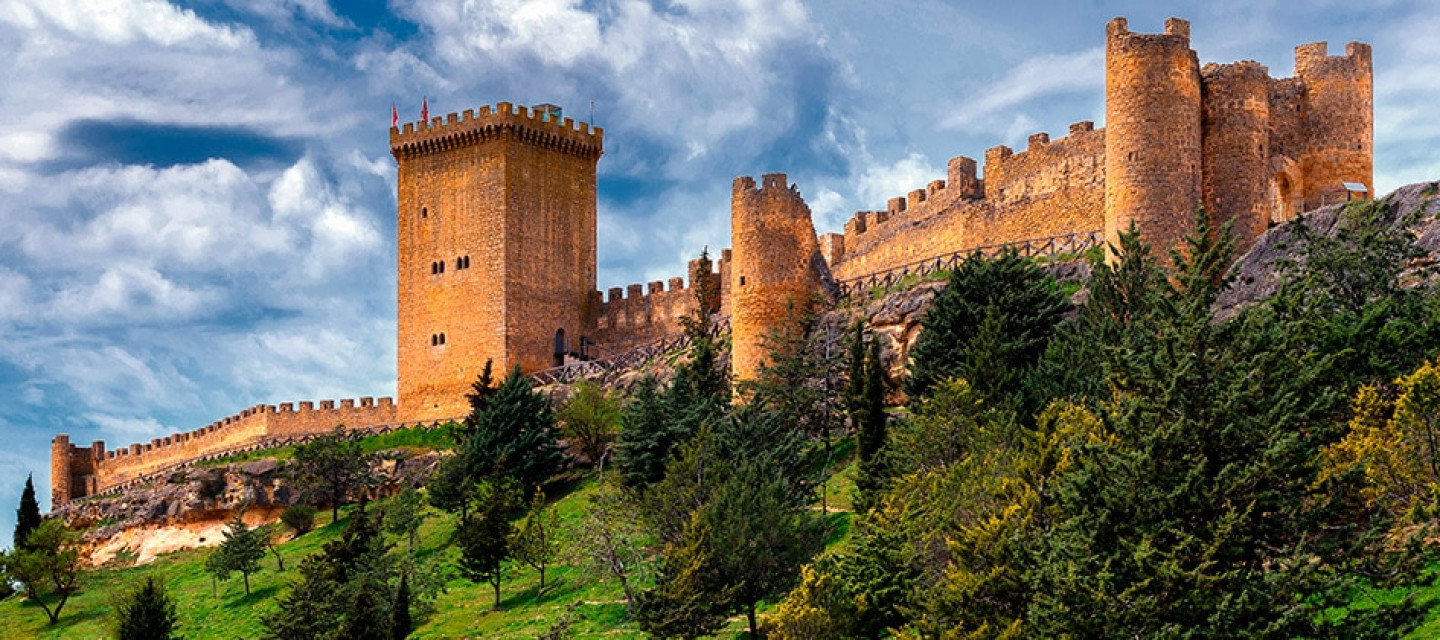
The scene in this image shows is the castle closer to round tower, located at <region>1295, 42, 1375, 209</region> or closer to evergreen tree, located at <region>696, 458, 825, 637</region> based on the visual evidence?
round tower, located at <region>1295, 42, 1375, 209</region>

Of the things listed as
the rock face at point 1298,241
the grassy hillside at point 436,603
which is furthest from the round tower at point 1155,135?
the grassy hillside at point 436,603

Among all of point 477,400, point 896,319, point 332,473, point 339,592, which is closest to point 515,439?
point 477,400

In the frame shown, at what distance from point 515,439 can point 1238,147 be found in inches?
872

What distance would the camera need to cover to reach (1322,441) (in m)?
28.6

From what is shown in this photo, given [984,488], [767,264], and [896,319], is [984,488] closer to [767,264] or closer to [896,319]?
[896,319]

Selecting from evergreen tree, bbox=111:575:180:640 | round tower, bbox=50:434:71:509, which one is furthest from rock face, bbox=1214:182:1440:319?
round tower, bbox=50:434:71:509

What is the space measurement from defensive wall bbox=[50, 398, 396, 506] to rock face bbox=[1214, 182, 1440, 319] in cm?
3446

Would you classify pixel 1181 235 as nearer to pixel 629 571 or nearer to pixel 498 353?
pixel 629 571

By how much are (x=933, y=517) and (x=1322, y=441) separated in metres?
6.62

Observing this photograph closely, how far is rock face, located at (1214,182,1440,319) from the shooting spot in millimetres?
37156

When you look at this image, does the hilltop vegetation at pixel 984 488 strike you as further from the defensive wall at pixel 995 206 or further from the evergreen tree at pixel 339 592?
the defensive wall at pixel 995 206

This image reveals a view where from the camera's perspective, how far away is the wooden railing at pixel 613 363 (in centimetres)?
5972

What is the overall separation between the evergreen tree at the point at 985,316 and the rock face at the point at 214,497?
21.9 m

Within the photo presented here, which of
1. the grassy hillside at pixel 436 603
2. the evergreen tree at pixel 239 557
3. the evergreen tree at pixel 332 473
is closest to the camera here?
the grassy hillside at pixel 436 603
